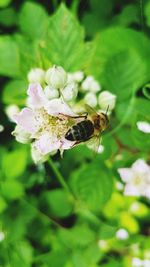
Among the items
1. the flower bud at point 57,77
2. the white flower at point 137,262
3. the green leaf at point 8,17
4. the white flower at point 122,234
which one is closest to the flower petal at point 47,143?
the flower bud at point 57,77

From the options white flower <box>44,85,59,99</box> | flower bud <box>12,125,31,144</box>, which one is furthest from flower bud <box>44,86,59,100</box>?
flower bud <box>12,125,31,144</box>

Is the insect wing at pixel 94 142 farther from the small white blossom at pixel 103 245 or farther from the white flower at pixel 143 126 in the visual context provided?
the small white blossom at pixel 103 245

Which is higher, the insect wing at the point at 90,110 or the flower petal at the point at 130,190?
the insect wing at the point at 90,110

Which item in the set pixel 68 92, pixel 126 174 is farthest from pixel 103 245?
pixel 68 92

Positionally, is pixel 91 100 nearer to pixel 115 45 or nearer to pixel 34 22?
pixel 115 45

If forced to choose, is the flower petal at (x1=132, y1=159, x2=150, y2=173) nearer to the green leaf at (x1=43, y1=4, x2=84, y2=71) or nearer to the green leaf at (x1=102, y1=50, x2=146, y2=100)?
the green leaf at (x1=102, y1=50, x2=146, y2=100)

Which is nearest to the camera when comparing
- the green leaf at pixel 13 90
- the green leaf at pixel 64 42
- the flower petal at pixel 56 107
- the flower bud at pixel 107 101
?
the flower petal at pixel 56 107

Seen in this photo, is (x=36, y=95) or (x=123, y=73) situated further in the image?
(x=123, y=73)
